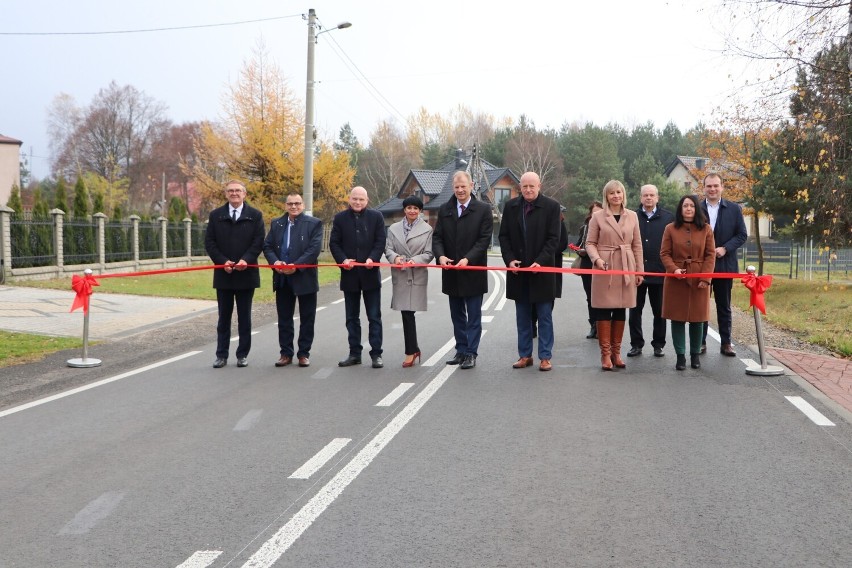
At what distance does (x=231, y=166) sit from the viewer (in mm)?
36969

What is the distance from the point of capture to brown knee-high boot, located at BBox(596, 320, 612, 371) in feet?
30.1

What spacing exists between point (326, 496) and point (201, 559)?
1045 millimetres

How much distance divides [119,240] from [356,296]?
20.7m

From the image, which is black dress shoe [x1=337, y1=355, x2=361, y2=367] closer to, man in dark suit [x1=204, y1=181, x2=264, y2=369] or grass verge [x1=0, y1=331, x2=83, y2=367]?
man in dark suit [x1=204, y1=181, x2=264, y2=369]

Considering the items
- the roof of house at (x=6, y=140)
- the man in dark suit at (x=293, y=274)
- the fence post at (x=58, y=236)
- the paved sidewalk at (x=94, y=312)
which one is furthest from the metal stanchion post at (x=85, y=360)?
the roof of house at (x=6, y=140)

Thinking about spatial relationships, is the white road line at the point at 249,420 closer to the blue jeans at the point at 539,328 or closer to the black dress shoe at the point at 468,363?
the black dress shoe at the point at 468,363

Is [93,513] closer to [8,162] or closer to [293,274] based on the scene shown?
[293,274]

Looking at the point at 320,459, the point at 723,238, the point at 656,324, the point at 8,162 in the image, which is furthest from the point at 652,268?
the point at 8,162

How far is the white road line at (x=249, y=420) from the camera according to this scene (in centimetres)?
654

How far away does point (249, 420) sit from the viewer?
268 inches

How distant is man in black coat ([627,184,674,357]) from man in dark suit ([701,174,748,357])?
0.49m

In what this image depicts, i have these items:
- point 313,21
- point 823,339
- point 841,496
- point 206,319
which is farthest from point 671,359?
point 313,21

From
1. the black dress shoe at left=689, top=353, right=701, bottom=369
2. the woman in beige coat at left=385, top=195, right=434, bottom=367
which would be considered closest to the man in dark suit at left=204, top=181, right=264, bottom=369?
the woman in beige coat at left=385, top=195, right=434, bottom=367

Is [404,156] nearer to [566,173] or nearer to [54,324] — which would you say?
[566,173]
